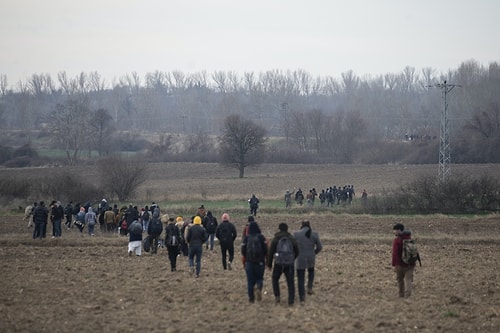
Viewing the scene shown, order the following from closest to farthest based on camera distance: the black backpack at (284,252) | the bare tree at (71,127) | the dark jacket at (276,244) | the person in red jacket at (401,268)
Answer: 1. the black backpack at (284,252)
2. the dark jacket at (276,244)
3. the person in red jacket at (401,268)
4. the bare tree at (71,127)

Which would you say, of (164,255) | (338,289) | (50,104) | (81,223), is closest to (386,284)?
(338,289)

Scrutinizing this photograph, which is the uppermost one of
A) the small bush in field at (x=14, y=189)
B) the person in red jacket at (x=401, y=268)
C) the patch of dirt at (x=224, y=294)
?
the small bush in field at (x=14, y=189)

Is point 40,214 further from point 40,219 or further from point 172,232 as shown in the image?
point 172,232

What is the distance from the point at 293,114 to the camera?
110 metres

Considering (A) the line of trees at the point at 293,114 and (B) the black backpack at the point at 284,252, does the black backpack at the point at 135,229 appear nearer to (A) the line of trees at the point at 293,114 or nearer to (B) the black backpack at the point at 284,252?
(B) the black backpack at the point at 284,252

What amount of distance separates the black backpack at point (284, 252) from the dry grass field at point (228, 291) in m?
0.89

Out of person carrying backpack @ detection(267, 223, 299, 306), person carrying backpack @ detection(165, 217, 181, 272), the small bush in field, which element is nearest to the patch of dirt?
person carrying backpack @ detection(165, 217, 181, 272)

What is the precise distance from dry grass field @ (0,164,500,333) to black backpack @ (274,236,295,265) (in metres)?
0.89

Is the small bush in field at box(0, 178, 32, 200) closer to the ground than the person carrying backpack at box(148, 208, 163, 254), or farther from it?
farther from it

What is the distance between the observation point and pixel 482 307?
14125 mm

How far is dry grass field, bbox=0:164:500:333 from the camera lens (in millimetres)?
12648

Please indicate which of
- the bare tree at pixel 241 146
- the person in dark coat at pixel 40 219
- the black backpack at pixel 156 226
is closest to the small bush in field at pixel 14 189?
the person in dark coat at pixel 40 219

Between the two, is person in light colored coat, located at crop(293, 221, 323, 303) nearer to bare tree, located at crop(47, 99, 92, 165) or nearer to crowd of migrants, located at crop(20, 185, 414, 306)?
crowd of migrants, located at crop(20, 185, 414, 306)

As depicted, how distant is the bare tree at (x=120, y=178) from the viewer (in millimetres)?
51281
